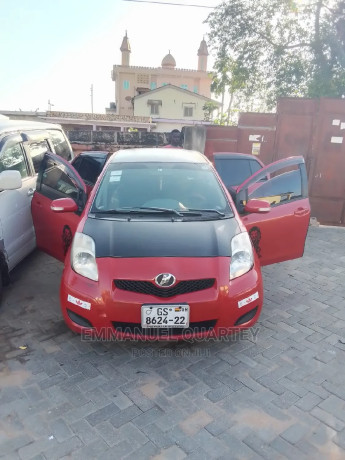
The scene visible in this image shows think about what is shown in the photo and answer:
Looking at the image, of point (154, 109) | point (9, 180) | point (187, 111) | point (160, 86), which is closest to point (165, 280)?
point (9, 180)

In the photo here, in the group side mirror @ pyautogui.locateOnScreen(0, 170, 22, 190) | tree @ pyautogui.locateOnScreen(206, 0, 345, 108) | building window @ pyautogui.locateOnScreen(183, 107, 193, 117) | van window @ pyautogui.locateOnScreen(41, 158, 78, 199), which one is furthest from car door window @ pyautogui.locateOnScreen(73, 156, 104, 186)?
building window @ pyautogui.locateOnScreen(183, 107, 193, 117)

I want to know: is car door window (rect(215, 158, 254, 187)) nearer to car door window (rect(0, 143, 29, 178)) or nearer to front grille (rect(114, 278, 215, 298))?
car door window (rect(0, 143, 29, 178))

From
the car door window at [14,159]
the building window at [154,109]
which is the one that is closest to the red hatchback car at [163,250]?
the car door window at [14,159]

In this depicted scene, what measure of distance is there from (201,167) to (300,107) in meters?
4.21

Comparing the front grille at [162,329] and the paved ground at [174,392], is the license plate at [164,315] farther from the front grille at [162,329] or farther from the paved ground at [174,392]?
the paved ground at [174,392]

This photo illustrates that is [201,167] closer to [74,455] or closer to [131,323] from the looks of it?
[131,323]

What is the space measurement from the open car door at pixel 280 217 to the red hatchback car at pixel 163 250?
1 cm

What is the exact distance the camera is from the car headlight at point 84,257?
104 inches

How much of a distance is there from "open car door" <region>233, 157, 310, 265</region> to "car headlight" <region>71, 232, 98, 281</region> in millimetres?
1647

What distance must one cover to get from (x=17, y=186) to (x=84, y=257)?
1256 mm

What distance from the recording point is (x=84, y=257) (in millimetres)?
2723

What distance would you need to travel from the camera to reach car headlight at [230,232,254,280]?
8.86 ft

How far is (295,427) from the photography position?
2.21 metres

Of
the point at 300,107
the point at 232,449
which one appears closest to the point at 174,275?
the point at 232,449
